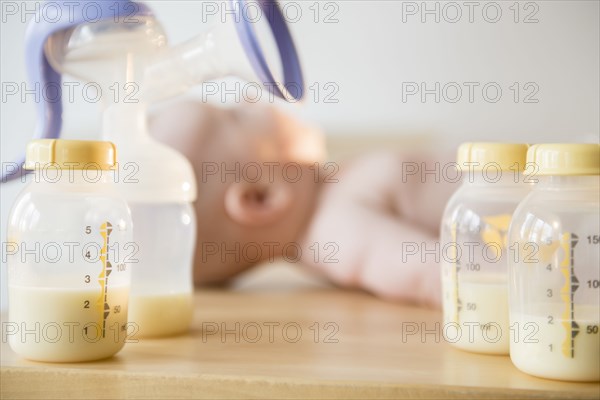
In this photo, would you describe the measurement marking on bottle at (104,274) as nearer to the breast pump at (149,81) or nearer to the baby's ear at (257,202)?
the breast pump at (149,81)

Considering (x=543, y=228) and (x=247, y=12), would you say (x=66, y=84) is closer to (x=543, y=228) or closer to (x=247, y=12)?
(x=247, y=12)

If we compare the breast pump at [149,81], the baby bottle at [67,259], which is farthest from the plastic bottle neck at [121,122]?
the baby bottle at [67,259]

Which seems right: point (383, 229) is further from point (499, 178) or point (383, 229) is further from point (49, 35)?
point (49, 35)

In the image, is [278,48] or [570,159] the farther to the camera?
[278,48]

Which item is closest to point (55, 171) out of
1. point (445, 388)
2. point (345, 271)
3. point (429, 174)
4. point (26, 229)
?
point (26, 229)

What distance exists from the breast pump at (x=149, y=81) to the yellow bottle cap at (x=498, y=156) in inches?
6.1

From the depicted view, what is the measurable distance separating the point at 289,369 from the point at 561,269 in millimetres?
199

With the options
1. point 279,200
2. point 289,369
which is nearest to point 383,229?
point 279,200

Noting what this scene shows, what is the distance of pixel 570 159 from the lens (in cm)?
49

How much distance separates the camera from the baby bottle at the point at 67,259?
0.54 metres

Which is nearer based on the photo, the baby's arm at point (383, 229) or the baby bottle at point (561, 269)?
the baby bottle at point (561, 269)

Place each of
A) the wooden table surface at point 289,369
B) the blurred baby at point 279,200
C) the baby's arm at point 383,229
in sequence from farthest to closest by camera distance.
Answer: the blurred baby at point 279,200 < the baby's arm at point 383,229 < the wooden table surface at point 289,369

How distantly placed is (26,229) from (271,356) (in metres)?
0.21

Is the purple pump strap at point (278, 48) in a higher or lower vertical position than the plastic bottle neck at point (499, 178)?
higher
